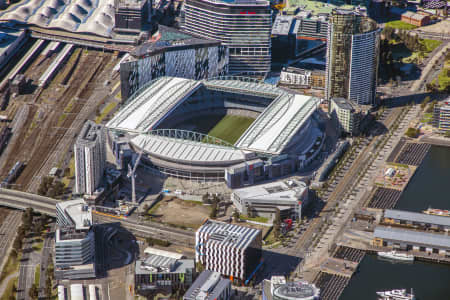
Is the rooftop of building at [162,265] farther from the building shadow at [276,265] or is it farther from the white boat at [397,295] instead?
the white boat at [397,295]

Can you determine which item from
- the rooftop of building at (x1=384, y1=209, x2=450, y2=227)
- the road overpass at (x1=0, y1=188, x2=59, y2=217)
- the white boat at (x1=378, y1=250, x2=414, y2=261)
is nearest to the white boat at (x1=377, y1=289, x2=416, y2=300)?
the white boat at (x1=378, y1=250, x2=414, y2=261)

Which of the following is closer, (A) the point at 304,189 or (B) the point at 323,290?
(B) the point at 323,290

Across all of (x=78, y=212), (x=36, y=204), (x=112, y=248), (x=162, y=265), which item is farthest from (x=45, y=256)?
(x=162, y=265)

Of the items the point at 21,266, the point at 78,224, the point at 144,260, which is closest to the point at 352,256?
the point at 144,260

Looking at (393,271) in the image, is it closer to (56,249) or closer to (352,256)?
(352,256)

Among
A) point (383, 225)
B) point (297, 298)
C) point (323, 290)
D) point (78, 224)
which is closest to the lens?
point (297, 298)

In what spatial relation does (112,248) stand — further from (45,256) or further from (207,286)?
(207,286)

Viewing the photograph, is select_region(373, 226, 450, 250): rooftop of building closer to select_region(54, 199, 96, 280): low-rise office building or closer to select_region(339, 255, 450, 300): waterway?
select_region(339, 255, 450, 300): waterway
